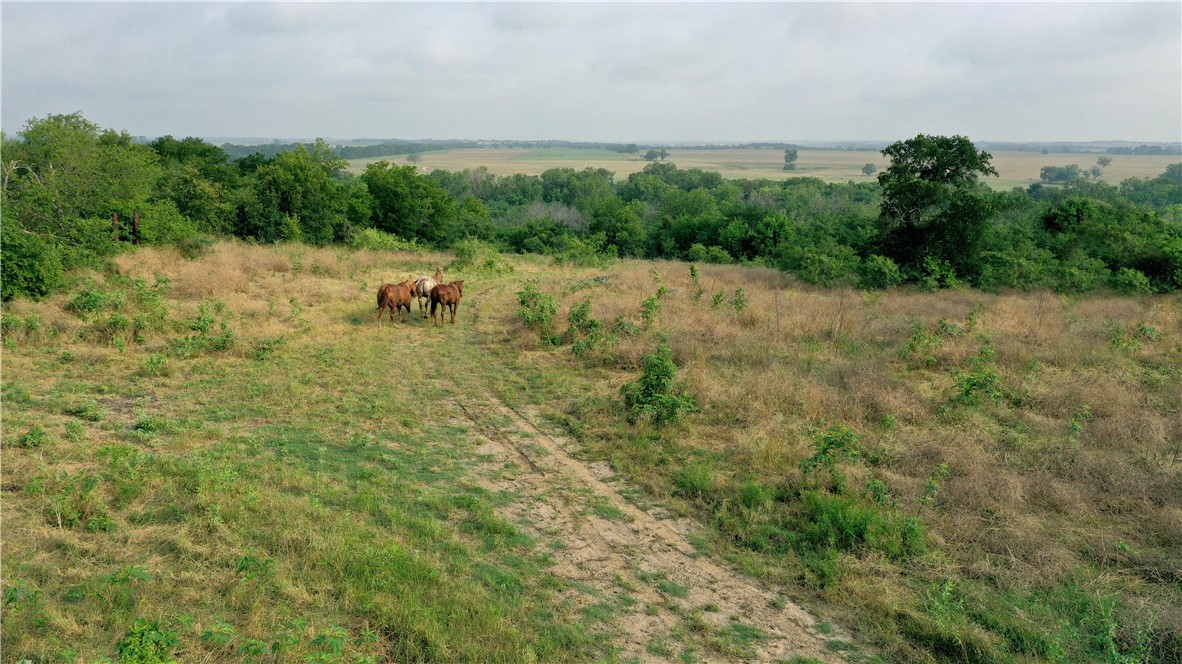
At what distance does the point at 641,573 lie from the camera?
224 inches

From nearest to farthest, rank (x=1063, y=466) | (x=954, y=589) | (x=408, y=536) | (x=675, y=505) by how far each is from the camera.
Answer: (x=954, y=589), (x=408, y=536), (x=675, y=505), (x=1063, y=466)

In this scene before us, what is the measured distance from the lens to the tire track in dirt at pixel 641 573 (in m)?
4.82

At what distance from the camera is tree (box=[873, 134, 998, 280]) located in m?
21.4

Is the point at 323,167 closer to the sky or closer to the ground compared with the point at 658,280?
closer to the sky

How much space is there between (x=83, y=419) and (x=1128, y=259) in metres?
27.6

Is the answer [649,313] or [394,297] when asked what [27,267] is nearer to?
[394,297]

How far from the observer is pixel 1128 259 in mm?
20547

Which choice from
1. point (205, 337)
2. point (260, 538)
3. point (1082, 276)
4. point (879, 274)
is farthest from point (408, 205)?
point (260, 538)

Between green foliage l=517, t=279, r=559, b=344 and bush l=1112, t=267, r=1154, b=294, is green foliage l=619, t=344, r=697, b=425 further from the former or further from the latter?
bush l=1112, t=267, r=1154, b=294

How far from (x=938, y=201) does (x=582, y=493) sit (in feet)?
66.2

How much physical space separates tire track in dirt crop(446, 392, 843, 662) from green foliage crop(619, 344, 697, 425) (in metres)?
1.38

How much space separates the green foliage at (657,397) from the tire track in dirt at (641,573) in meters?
1.38

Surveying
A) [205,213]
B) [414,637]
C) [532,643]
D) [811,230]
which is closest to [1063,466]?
[532,643]

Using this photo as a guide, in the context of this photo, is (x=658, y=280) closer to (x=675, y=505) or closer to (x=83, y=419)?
(x=675, y=505)
